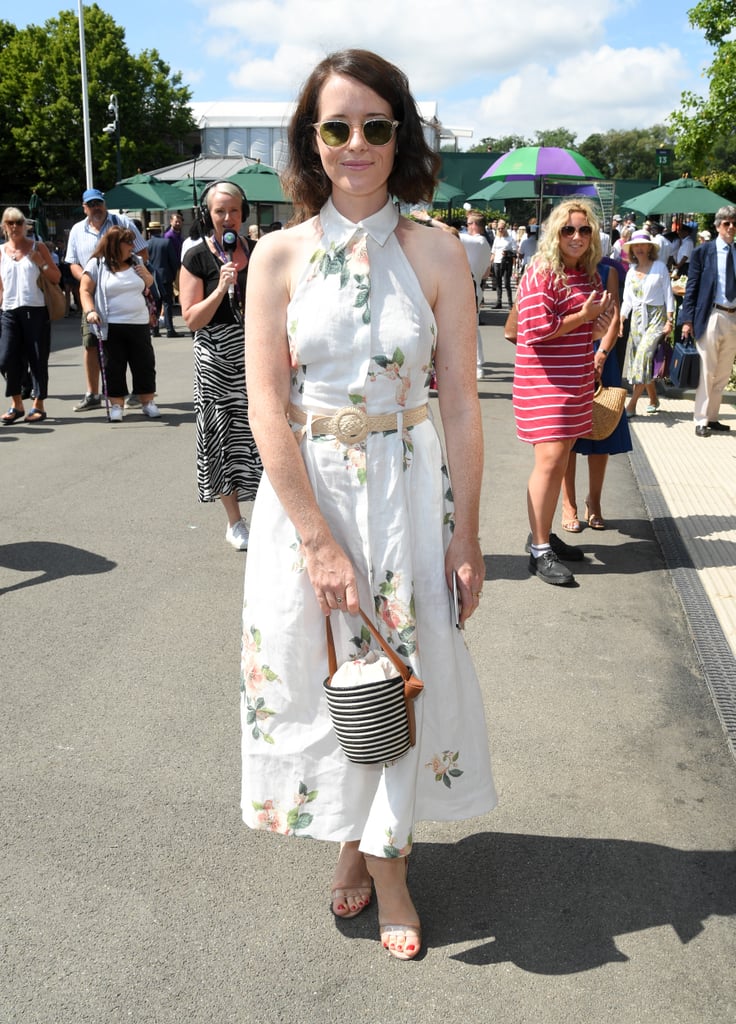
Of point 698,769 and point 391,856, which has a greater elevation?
point 391,856

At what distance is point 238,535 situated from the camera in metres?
6.40

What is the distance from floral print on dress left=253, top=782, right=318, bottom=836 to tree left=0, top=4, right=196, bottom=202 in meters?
57.6

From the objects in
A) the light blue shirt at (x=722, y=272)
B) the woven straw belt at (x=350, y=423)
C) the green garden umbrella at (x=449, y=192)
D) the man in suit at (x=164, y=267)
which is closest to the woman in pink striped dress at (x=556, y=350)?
the woven straw belt at (x=350, y=423)

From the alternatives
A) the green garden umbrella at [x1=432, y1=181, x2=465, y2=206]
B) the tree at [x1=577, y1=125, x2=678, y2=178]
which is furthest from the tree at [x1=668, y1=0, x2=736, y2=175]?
the tree at [x1=577, y1=125, x2=678, y2=178]

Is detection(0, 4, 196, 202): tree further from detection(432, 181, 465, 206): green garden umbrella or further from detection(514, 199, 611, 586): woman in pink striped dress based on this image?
detection(514, 199, 611, 586): woman in pink striped dress

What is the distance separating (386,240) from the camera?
2.56 m

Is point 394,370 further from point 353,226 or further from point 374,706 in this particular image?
point 374,706

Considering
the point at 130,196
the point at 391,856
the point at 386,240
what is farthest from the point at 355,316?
the point at 130,196

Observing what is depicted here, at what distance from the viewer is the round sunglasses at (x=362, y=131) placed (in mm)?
2469

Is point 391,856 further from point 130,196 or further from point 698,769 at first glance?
point 130,196

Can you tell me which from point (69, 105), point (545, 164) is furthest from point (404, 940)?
point (69, 105)

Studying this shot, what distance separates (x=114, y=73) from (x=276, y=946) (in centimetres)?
6686

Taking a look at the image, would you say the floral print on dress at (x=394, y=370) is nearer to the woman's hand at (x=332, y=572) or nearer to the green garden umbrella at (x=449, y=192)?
the woman's hand at (x=332, y=572)

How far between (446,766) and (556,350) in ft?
11.4
